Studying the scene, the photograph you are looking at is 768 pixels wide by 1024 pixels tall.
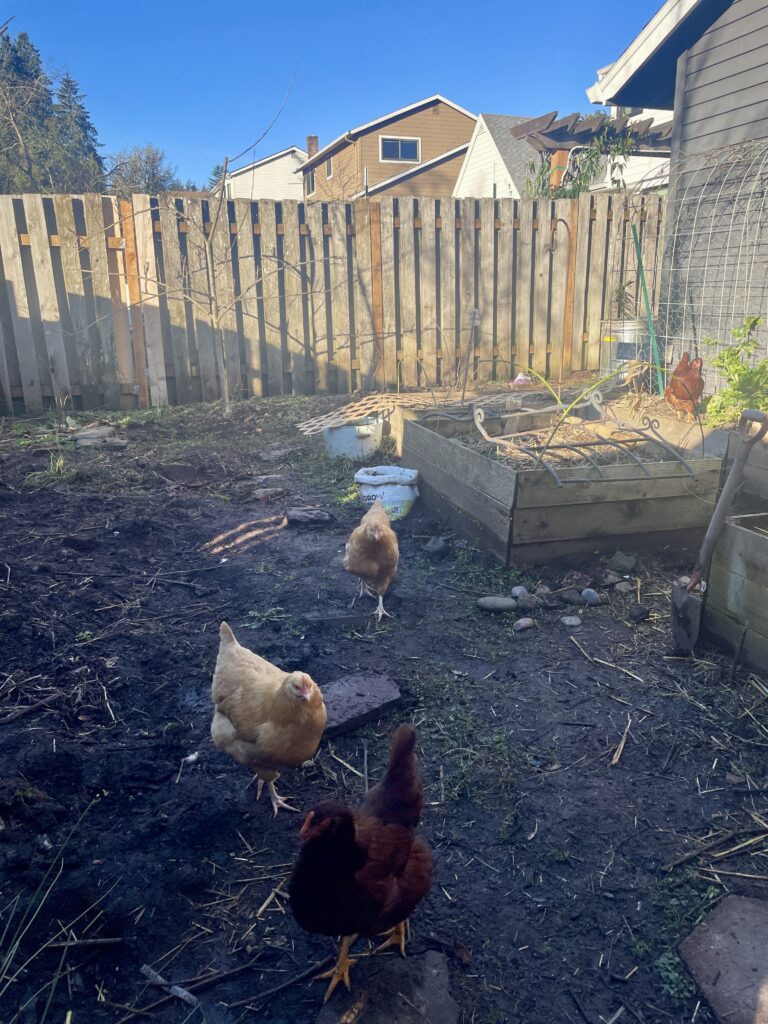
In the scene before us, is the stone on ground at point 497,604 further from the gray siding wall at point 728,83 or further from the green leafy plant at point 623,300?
the green leafy plant at point 623,300

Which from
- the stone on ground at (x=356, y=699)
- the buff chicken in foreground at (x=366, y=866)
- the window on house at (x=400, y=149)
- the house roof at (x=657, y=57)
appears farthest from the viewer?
the window on house at (x=400, y=149)

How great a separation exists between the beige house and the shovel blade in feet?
99.4

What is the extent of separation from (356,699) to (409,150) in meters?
34.8

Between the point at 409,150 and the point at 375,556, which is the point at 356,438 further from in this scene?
the point at 409,150

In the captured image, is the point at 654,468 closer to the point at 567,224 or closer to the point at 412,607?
the point at 412,607

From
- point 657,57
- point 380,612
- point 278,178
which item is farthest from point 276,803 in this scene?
point 278,178

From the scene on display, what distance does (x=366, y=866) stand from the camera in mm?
1880

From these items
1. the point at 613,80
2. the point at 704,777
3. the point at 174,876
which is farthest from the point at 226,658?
the point at 613,80

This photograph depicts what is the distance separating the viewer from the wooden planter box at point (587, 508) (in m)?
4.23

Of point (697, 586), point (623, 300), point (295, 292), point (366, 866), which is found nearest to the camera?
point (366, 866)

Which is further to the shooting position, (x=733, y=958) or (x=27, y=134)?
(x=27, y=134)

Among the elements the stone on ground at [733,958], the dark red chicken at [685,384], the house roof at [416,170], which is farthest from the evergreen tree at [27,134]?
the stone on ground at [733,958]

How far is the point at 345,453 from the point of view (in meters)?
7.01

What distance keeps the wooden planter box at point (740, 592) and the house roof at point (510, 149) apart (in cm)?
2438
